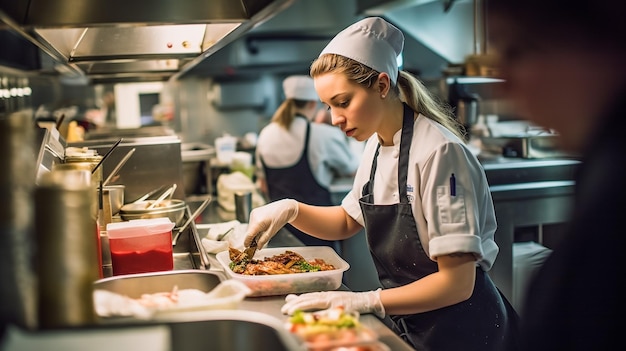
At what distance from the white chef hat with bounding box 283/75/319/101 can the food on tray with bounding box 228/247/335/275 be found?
9.81ft

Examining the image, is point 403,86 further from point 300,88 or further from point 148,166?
point 300,88

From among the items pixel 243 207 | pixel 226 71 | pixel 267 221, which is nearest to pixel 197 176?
pixel 243 207

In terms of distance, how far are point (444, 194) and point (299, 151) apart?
3354 millimetres

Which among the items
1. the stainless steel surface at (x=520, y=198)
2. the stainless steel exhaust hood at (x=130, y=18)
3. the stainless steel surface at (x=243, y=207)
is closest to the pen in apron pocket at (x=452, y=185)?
the stainless steel exhaust hood at (x=130, y=18)

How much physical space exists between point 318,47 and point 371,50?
16.1 feet

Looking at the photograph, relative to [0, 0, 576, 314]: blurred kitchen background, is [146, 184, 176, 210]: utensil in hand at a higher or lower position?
lower

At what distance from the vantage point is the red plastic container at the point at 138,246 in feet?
7.60

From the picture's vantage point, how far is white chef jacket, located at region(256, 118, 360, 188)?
5.32 meters

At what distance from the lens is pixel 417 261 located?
2.21 metres

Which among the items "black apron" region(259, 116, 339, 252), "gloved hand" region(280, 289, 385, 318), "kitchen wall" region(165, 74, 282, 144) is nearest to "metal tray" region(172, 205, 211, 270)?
"gloved hand" region(280, 289, 385, 318)

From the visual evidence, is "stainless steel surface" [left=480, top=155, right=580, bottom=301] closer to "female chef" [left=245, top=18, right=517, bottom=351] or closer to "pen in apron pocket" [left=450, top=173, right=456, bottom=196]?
"female chef" [left=245, top=18, right=517, bottom=351]

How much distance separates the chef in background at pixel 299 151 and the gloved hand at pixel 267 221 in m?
2.74

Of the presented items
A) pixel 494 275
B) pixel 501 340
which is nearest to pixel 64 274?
pixel 501 340

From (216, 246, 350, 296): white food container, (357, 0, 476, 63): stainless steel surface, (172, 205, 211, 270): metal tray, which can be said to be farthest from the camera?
(357, 0, 476, 63): stainless steel surface
